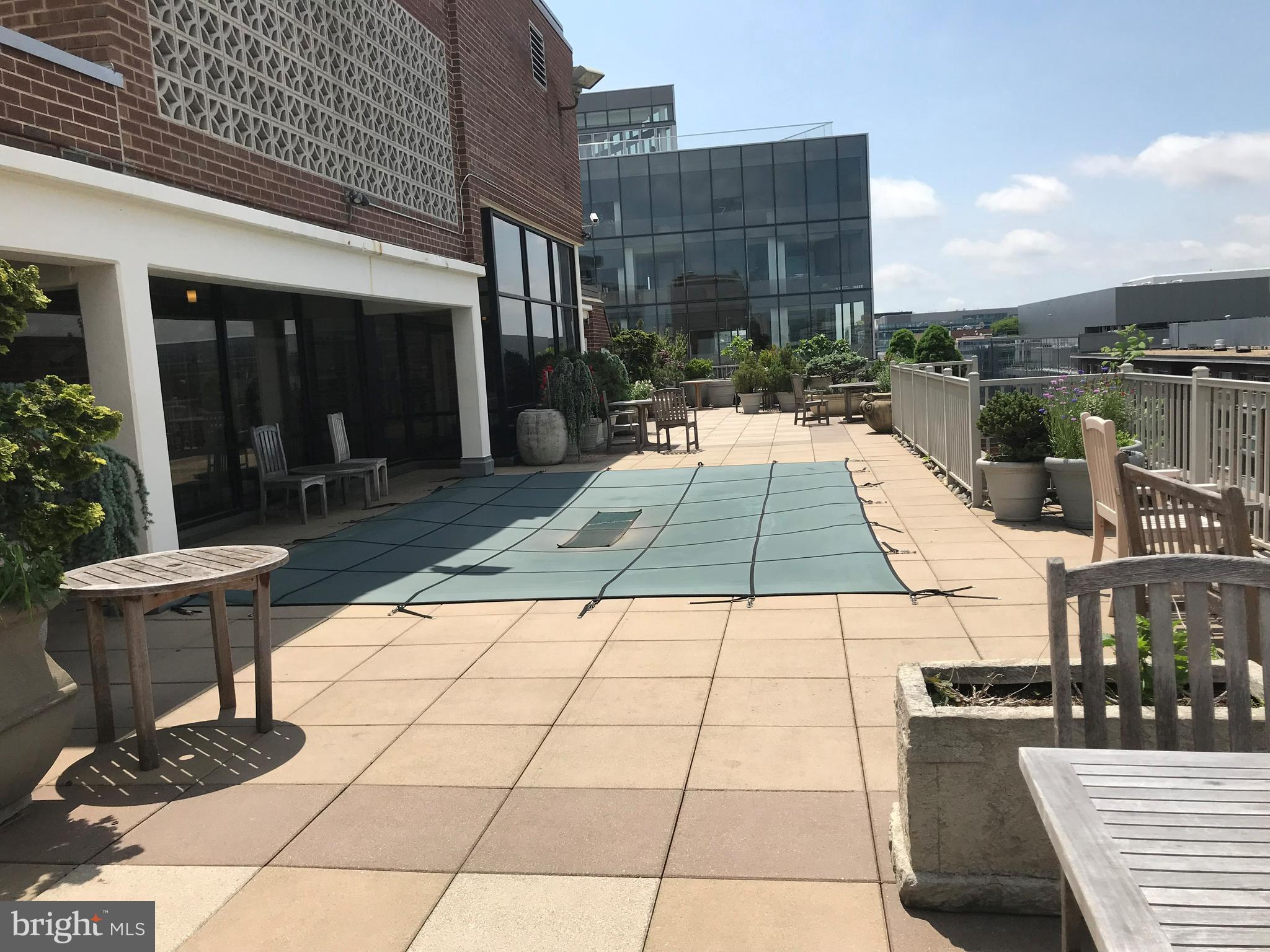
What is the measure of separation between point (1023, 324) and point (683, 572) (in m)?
62.4

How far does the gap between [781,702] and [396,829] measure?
1585mm

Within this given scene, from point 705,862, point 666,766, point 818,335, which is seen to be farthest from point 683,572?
point 818,335

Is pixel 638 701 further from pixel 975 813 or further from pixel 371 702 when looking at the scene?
pixel 975 813

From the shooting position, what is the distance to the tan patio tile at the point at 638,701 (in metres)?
3.79

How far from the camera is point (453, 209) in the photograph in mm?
11648

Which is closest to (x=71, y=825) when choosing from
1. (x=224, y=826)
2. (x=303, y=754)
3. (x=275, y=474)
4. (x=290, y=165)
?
(x=224, y=826)

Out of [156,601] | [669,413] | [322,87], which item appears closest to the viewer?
[156,601]

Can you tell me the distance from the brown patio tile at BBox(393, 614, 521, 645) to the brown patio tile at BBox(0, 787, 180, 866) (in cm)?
184

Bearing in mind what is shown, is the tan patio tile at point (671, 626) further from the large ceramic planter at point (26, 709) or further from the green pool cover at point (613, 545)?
the large ceramic planter at point (26, 709)

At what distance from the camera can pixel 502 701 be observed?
4086 mm

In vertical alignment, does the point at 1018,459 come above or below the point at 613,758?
above

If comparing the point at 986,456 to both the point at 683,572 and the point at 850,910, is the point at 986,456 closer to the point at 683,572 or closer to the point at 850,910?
the point at 683,572

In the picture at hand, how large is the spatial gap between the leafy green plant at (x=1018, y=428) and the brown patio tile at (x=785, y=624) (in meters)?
2.92

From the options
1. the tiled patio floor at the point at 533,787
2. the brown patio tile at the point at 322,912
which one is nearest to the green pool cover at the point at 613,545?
the tiled patio floor at the point at 533,787
